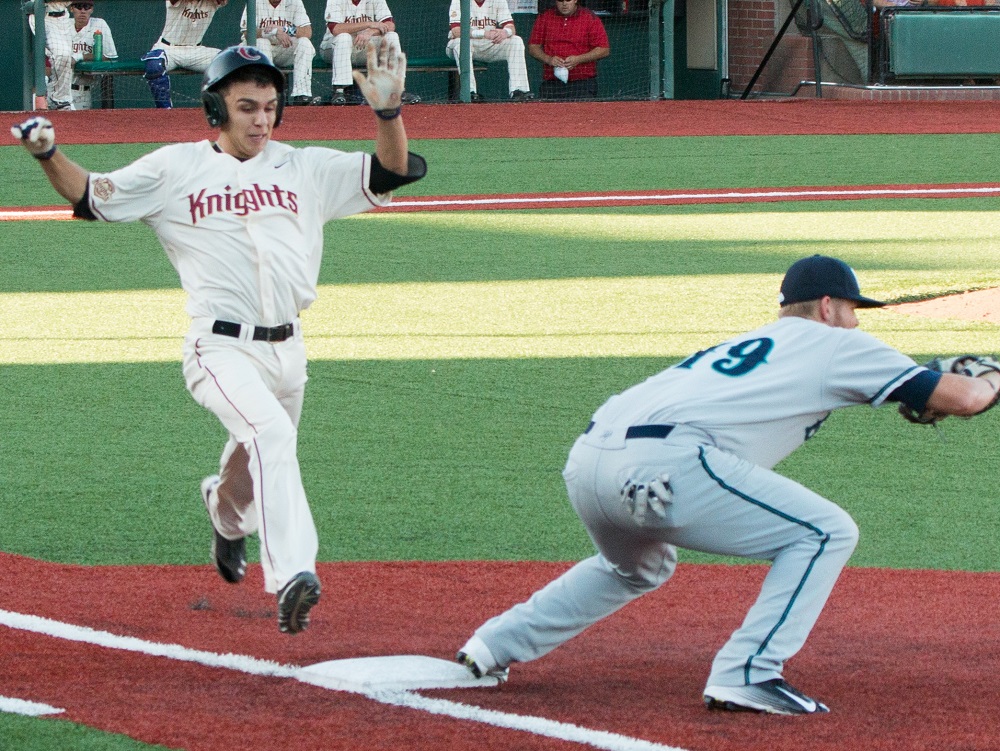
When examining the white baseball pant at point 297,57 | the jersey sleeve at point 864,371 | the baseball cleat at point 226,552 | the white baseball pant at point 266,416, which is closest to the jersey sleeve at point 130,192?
the white baseball pant at point 266,416

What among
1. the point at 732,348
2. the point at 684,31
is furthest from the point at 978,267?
the point at 684,31

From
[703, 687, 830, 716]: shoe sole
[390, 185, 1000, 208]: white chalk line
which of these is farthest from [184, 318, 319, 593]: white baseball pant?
[390, 185, 1000, 208]: white chalk line

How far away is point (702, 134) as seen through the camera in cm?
1706

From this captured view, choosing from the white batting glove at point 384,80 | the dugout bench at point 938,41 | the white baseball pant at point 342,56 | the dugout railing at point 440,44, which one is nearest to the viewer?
the white batting glove at point 384,80

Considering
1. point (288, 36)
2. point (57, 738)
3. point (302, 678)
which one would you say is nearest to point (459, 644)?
point (302, 678)

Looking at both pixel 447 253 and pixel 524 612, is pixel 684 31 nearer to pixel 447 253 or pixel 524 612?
pixel 447 253

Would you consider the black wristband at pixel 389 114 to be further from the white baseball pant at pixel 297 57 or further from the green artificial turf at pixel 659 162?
the white baseball pant at pixel 297 57

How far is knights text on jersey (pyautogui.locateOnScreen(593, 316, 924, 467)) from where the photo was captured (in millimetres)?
3748

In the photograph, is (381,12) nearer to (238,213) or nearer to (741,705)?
(238,213)

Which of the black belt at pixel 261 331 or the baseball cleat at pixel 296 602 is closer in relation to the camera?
the baseball cleat at pixel 296 602

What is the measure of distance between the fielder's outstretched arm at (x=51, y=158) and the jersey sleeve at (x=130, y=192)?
0.14 ft

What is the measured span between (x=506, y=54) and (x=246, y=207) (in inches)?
549

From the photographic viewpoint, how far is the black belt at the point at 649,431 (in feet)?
12.4

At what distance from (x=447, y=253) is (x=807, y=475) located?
572cm
